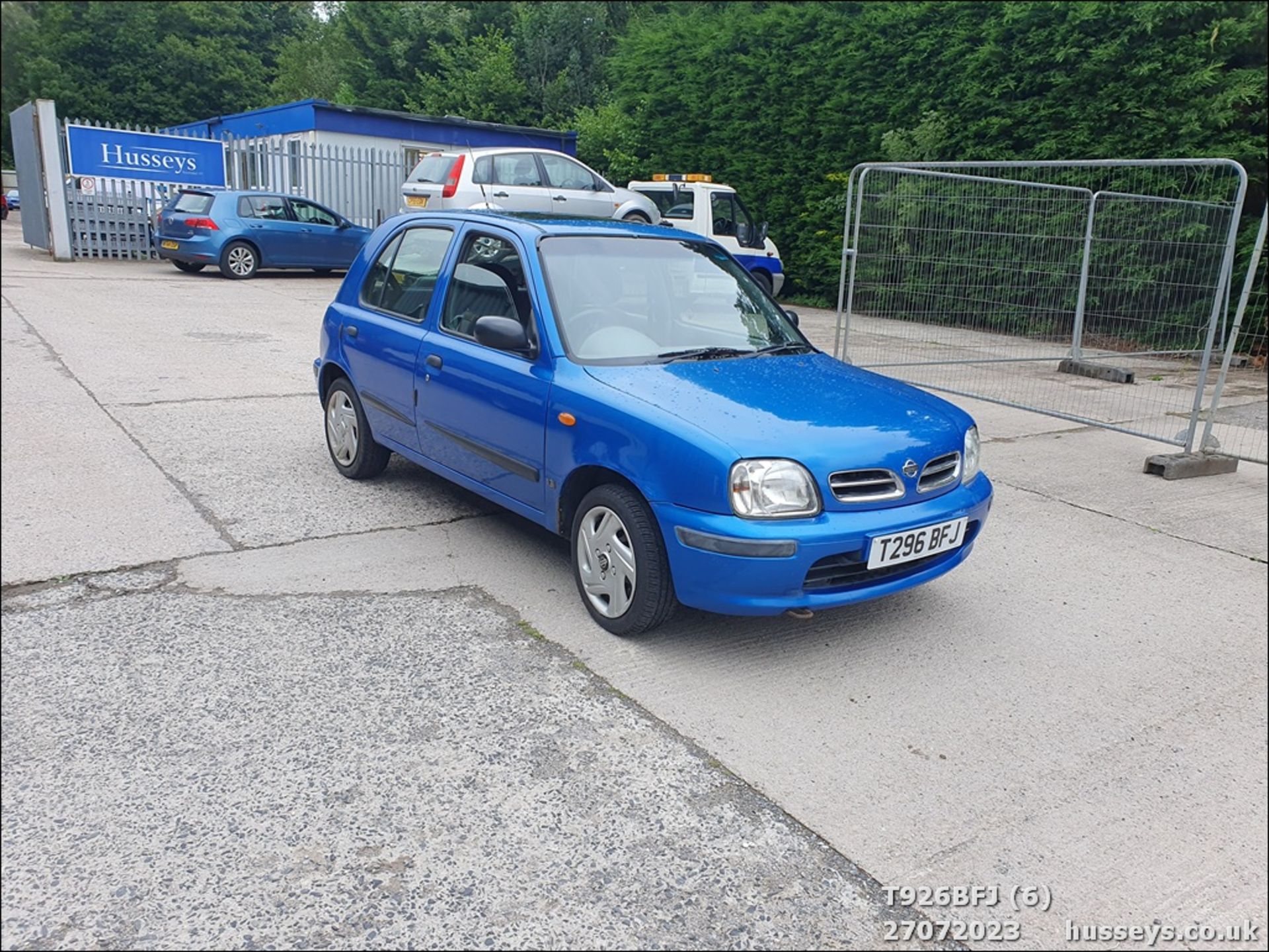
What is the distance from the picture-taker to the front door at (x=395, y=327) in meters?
5.25

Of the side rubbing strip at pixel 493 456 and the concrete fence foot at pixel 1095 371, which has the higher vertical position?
the side rubbing strip at pixel 493 456

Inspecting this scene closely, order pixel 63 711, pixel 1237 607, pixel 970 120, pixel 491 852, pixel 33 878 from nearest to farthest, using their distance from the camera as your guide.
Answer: pixel 33 878
pixel 491 852
pixel 63 711
pixel 1237 607
pixel 970 120

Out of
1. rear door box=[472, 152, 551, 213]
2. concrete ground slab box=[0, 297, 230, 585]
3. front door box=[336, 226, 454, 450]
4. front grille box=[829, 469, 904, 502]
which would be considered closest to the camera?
front grille box=[829, 469, 904, 502]

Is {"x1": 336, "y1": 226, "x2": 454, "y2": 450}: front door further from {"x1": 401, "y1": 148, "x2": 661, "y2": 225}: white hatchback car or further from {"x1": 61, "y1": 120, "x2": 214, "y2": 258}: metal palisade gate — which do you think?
{"x1": 61, "y1": 120, "x2": 214, "y2": 258}: metal palisade gate

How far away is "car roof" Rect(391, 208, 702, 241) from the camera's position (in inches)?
191

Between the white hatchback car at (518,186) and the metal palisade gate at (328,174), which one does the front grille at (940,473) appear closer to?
the white hatchback car at (518,186)

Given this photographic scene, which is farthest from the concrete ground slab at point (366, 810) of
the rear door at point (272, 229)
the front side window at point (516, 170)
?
the rear door at point (272, 229)

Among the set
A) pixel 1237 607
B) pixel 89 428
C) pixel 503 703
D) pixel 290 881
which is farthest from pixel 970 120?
pixel 290 881

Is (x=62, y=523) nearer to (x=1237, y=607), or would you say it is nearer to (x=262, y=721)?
(x=262, y=721)

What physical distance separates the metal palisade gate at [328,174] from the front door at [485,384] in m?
17.2

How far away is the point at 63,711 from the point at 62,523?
6.75ft

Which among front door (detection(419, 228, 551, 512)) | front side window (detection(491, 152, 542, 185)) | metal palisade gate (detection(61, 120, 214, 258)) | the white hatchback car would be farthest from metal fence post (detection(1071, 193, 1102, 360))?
metal palisade gate (detection(61, 120, 214, 258))

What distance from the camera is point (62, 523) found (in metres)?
4.98

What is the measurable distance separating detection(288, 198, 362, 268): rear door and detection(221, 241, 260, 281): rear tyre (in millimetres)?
872
